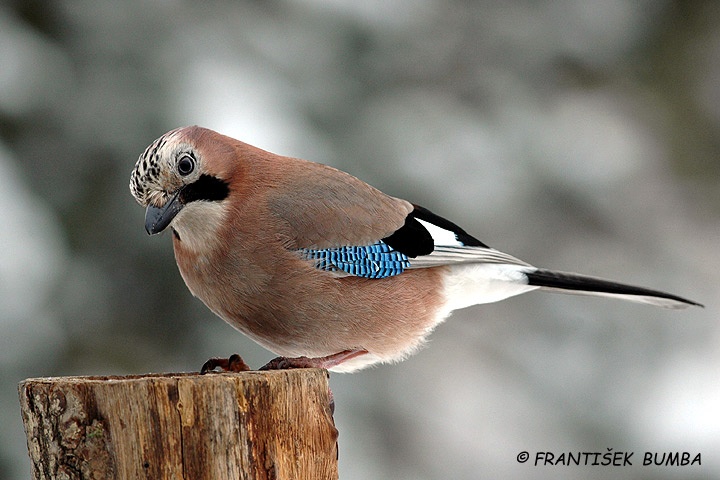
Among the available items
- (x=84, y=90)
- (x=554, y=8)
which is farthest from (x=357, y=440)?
(x=554, y=8)

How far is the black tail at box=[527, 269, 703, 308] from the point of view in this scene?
3116 millimetres

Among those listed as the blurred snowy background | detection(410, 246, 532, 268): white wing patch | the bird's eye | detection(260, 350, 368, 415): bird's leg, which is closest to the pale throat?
the bird's eye

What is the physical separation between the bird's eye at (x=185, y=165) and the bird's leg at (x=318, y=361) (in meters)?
0.58

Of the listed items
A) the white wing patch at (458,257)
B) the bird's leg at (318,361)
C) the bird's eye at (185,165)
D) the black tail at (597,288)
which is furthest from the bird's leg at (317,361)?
the black tail at (597,288)

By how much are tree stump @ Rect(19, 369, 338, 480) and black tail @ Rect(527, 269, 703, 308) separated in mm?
1634

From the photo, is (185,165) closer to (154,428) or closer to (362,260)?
(362,260)

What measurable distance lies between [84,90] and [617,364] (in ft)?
9.57

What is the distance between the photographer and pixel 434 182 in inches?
176

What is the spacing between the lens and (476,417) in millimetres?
4375

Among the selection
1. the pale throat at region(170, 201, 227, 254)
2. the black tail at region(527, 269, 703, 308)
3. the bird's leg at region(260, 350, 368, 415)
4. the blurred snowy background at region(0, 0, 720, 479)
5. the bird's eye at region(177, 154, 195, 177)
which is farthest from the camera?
the blurred snowy background at region(0, 0, 720, 479)

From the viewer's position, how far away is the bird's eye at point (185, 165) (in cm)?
247

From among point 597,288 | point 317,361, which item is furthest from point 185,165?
point 597,288

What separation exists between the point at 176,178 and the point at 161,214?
12 centimetres

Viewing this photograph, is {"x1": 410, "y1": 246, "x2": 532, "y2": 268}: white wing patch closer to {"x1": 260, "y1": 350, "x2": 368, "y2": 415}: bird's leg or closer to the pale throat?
{"x1": 260, "y1": 350, "x2": 368, "y2": 415}: bird's leg
